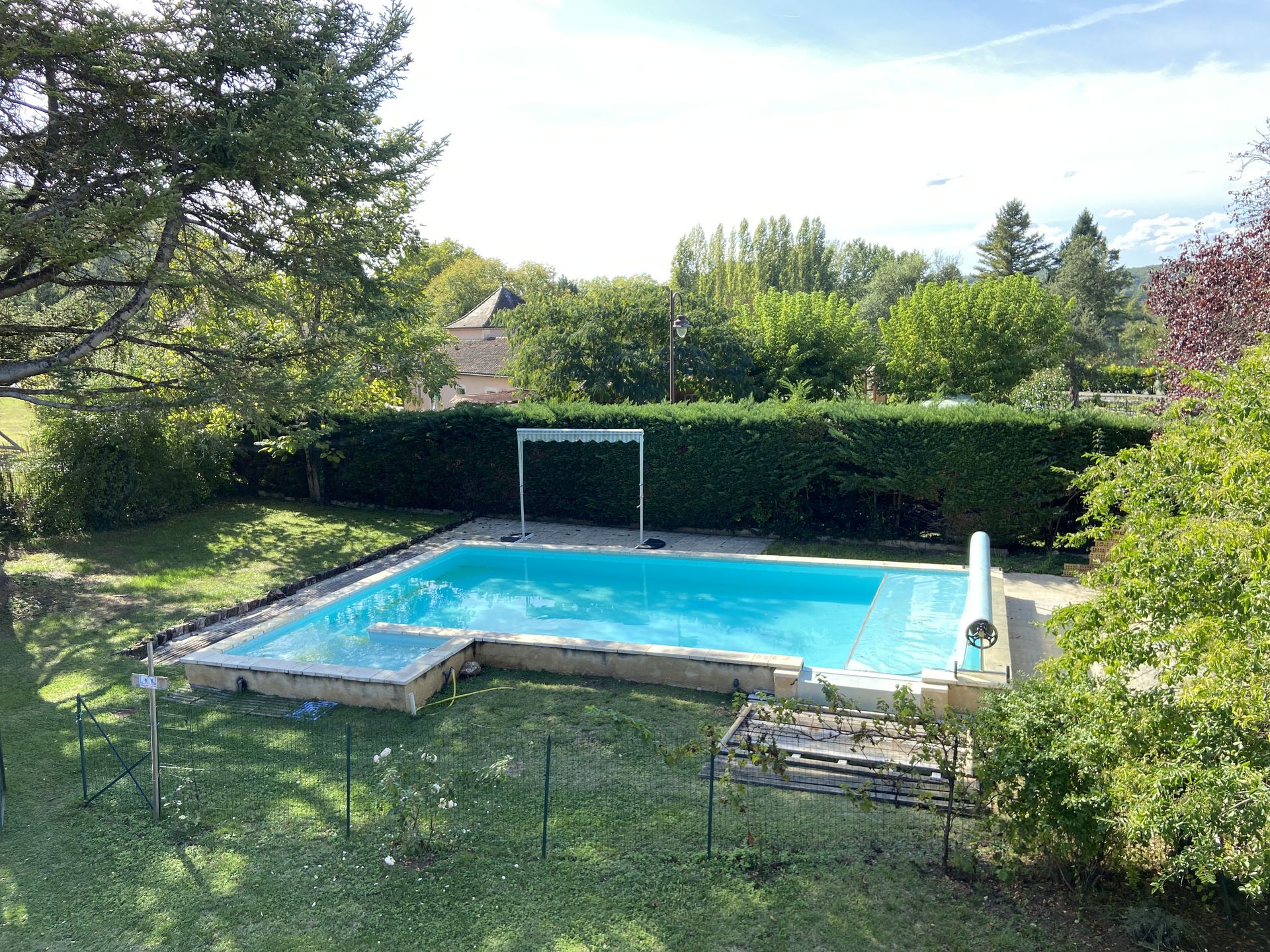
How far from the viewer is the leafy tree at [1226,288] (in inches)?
488

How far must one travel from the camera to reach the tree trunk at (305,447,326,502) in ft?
68.0

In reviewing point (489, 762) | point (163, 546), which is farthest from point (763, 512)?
point (163, 546)

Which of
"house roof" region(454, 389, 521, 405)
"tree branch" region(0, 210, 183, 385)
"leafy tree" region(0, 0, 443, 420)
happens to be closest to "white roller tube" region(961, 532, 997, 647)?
"leafy tree" region(0, 0, 443, 420)

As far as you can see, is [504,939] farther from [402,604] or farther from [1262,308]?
[1262,308]

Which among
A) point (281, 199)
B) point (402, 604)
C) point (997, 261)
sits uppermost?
point (997, 261)

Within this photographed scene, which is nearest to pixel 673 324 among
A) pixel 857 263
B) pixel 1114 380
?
pixel 1114 380

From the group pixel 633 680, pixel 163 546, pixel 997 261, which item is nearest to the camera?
pixel 633 680

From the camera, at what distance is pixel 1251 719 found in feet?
13.3

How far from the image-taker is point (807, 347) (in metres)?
27.3

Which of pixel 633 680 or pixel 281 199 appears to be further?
pixel 281 199

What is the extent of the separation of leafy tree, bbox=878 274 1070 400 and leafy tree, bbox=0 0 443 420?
20007 mm

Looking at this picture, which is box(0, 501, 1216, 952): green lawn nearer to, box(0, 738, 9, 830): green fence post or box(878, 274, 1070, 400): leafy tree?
box(0, 738, 9, 830): green fence post

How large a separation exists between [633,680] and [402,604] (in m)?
5.83

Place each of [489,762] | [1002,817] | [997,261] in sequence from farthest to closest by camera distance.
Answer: [997,261] < [489,762] < [1002,817]
